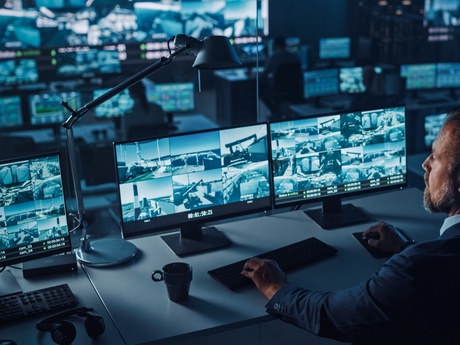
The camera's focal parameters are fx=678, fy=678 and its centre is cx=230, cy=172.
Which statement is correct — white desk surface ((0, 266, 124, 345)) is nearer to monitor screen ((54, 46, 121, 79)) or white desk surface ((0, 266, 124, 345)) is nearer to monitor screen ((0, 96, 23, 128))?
monitor screen ((0, 96, 23, 128))

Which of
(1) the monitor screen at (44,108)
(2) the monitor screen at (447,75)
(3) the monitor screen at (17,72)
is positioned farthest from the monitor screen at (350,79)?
(3) the monitor screen at (17,72)

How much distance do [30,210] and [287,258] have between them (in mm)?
984

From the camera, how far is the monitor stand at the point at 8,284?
242 centimetres

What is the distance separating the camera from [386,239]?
273 cm

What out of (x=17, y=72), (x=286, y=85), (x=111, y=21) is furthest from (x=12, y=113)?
(x=286, y=85)

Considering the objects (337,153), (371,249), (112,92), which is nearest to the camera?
(112,92)

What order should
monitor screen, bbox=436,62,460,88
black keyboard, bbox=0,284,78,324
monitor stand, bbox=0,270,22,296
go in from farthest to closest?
monitor screen, bbox=436,62,460,88 < monitor stand, bbox=0,270,22,296 < black keyboard, bbox=0,284,78,324

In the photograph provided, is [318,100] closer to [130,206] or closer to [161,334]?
[130,206]

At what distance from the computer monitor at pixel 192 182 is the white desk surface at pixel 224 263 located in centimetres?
11

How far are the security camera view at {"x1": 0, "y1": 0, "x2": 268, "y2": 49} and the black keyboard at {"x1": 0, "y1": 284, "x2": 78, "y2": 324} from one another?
6.53 meters

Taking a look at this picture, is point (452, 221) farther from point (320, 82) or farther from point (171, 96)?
point (320, 82)

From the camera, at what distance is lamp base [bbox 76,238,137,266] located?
264cm

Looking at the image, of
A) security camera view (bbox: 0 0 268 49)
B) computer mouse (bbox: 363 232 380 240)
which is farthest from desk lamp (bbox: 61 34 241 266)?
security camera view (bbox: 0 0 268 49)

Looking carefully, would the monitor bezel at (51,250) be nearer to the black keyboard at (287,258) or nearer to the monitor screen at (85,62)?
the black keyboard at (287,258)
